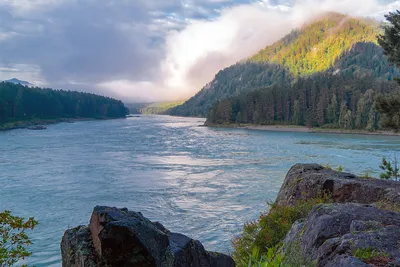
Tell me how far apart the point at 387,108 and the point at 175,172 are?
2100cm

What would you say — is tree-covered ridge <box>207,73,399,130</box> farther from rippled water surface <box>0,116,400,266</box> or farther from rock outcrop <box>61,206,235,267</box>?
rock outcrop <box>61,206,235,267</box>

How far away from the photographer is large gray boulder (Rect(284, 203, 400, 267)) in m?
4.48

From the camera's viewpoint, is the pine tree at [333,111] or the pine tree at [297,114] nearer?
the pine tree at [333,111]

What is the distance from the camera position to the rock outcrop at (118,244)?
16.2 ft

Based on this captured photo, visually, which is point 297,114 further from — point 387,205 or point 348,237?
point 348,237

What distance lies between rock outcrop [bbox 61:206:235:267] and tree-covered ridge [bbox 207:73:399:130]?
375ft

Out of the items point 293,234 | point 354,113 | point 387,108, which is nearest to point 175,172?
point 387,108

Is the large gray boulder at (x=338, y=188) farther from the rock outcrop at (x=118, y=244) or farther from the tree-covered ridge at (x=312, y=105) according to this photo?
the tree-covered ridge at (x=312, y=105)

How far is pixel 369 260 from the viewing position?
14.1 ft

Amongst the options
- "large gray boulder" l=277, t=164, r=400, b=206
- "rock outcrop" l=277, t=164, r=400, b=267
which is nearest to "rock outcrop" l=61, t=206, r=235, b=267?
"rock outcrop" l=277, t=164, r=400, b=267

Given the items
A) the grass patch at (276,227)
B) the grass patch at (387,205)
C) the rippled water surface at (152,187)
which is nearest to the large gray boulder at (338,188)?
the grass patch at (387,205)

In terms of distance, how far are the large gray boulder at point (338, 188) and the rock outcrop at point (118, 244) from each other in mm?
8456

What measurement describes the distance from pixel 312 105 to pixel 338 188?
Answer: 437ft

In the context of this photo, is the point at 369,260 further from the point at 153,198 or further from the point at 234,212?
the point at 153,198
